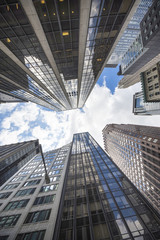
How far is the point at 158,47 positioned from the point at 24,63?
269 ft

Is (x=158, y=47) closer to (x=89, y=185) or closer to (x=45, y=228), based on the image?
(x=89, y=185)

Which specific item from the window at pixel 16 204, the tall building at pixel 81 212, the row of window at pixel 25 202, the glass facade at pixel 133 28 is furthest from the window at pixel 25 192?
the glass facade at pixel 133 28

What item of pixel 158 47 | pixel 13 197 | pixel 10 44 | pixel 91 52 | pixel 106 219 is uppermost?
pixel 158 47

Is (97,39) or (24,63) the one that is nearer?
(97,39)

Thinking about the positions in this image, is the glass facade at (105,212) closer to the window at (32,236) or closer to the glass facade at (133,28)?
the window at (32,236)

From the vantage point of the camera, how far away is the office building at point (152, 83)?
184ft

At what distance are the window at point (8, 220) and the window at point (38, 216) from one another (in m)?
2.33

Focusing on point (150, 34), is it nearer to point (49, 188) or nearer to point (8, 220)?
point (49, 188)

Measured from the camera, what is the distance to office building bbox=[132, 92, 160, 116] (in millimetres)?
85688

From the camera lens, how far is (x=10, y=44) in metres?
17.8

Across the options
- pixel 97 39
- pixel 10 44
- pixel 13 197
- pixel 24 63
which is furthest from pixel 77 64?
pixel 13 197

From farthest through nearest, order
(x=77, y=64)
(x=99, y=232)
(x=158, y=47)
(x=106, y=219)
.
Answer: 1. (x=158, y=47)
2. (x=77, y=64)
3. (x=106, y=219)
4. (x=99, y=232)

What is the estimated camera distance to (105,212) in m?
20.7

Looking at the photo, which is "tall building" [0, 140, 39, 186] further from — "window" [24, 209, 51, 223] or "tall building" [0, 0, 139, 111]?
"tall building" [0, 0, 139, 111]
